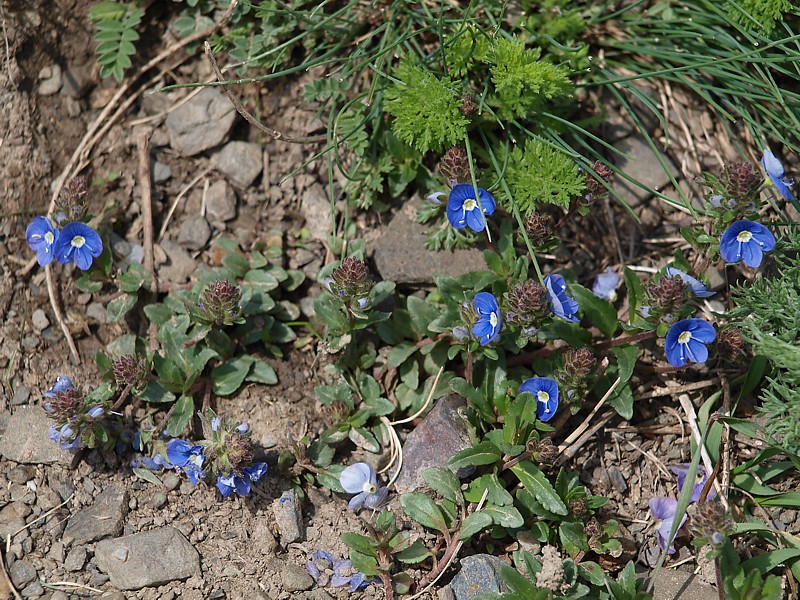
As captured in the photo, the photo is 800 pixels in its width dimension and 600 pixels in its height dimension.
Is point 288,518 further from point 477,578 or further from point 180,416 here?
point 477,578

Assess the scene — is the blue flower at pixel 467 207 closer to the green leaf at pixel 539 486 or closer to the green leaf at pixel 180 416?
the green leaf at pixel 539 486

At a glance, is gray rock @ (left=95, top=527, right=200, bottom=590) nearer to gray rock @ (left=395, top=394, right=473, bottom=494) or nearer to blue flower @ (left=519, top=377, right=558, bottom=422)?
gray rock @ (left=395, top=394, right=473, bottom=494)

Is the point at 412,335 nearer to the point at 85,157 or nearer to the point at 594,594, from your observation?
the point at 594,594

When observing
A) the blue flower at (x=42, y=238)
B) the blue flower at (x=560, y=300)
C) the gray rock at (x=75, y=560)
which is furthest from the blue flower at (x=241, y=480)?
the blue flower at (x=560, y=300)

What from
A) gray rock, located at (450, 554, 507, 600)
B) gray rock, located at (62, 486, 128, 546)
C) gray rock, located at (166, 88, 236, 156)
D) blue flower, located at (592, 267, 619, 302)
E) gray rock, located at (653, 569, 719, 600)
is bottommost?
gray rock, located at (653, 569, 719, 600)

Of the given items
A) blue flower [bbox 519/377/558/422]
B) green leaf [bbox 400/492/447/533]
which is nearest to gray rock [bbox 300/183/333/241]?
blue flower [bbox 519/377/558/422]

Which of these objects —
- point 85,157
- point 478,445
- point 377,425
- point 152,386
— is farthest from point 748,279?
point 85,157
